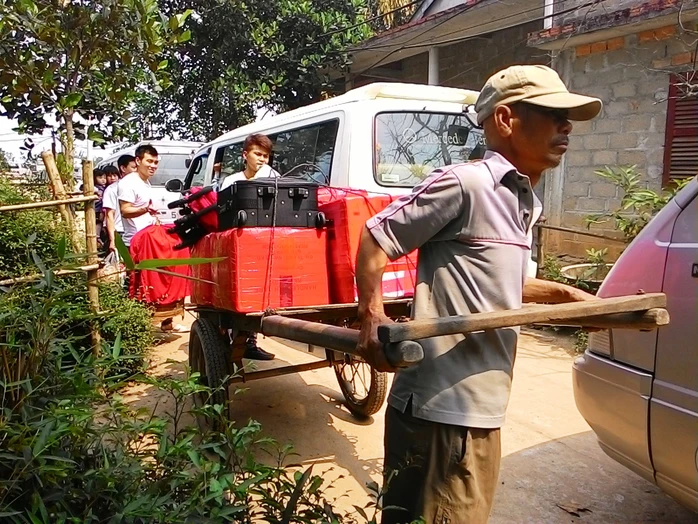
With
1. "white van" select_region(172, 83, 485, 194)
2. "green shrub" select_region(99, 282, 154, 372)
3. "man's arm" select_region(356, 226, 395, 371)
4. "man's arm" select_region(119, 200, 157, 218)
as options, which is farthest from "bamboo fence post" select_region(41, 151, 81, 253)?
"man's arm" select_region(356, 226, 395, 371)

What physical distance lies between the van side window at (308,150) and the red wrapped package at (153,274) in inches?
50.5

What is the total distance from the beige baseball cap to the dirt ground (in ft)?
5.39

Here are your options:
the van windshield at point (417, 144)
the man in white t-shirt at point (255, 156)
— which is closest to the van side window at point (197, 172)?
the man in white t-shirt at point (255, 156)

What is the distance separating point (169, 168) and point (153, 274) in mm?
6365

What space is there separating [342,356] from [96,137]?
3.85m

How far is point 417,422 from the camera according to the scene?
64.1 inches

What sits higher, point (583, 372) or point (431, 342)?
point (431, 342)

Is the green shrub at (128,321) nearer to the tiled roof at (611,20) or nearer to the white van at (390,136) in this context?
the white van at (390,136)

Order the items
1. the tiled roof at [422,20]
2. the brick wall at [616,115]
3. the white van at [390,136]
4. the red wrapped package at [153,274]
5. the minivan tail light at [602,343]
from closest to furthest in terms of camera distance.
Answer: the minivan tail light at [602,343] → the white van at [390,136] → the red wrapped package at [153,274] → the brick wall at [616,115] → the tiled roof at [422,20]

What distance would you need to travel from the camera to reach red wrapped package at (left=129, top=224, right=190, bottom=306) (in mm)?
5246

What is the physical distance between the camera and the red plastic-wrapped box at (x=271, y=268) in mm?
2893

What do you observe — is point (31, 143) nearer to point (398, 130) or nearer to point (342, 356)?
point (398, 130)

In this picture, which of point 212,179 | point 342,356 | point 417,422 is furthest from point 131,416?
point 212,179

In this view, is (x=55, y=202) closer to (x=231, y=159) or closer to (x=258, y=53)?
(x=231, y=159)
